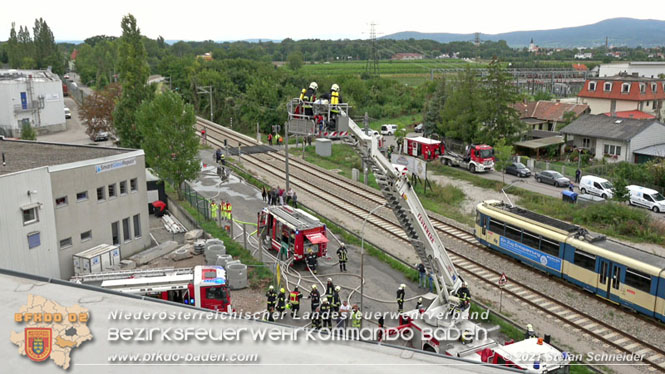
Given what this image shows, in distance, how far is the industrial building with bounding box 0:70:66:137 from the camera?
67.8 meters

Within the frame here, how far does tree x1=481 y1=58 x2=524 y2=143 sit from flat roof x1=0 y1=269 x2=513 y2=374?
1751 inches

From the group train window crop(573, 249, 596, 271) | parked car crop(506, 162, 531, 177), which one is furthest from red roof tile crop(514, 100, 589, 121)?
train window crop(573, 249, 596, 271)

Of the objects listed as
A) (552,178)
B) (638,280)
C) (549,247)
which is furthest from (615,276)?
(552,178)

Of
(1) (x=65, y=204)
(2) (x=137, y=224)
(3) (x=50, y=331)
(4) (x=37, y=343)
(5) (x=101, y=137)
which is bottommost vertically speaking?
(2) (x=137, y=224)

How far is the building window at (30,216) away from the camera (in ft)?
79.2

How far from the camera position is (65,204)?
1032 inches

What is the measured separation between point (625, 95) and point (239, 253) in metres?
50.9

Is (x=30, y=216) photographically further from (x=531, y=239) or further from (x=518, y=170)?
(x=518, y=170)

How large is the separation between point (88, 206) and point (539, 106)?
180ft

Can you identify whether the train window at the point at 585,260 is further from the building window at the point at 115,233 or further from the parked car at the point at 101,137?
the parked car at the point at 101,137

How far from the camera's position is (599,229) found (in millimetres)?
33250

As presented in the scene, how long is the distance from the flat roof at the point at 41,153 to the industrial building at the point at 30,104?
129 feet

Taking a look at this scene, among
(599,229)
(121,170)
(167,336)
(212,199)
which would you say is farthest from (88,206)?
(599,229)

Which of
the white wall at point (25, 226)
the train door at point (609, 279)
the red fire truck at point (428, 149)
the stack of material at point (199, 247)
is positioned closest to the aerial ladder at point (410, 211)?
the train door at point (609, 279)
